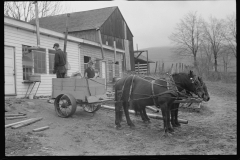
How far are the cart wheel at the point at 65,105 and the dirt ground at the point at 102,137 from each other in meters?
0.23

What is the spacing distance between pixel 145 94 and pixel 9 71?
19.2 feet

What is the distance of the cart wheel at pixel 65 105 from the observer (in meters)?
7.37

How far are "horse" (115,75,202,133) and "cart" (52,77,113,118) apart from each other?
546 mm

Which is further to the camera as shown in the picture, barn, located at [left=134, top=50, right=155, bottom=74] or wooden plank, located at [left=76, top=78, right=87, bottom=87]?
barn, located at [left=134, top=50, right=155, bottom=74]

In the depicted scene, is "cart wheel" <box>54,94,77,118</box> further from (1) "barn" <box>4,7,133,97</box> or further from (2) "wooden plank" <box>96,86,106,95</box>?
(1) "barn" <box>4,7,133,97</box>

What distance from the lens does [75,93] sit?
7.57 m

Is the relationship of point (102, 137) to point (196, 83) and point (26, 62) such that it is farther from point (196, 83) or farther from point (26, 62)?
point (26, 62)

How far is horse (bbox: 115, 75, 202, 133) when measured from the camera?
6.60 m

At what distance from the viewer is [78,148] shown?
513 centimetres

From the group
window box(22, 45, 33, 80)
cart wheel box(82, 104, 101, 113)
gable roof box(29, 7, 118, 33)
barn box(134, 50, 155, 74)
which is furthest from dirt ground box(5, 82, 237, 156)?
barn box(134, 50, 155, 74)

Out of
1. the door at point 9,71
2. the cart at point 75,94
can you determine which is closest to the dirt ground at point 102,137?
the cart at point 75,94

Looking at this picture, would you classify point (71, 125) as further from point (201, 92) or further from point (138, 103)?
point (201, 92)

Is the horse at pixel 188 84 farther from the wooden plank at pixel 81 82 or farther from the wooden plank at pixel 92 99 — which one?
the wooden plank at pixel 81 82

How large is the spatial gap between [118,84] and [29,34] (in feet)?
18.1
